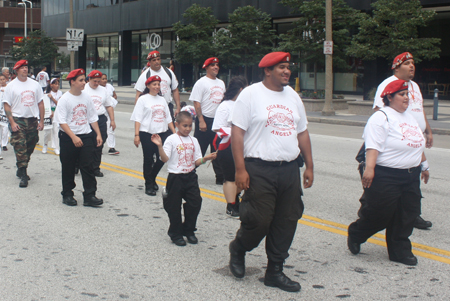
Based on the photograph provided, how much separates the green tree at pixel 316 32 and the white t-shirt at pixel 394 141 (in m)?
18.5

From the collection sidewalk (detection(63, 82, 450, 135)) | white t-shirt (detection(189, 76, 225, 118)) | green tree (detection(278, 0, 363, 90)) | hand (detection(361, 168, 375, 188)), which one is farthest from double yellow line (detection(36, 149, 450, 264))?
green tree (detection(278, 0, 363, 90))

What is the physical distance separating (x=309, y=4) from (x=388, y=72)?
776 centimetres

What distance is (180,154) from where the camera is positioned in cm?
549

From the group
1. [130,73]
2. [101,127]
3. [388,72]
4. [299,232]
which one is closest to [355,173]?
[299,232]

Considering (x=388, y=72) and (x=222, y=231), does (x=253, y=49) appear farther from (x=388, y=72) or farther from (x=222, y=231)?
(x=222, y=231)

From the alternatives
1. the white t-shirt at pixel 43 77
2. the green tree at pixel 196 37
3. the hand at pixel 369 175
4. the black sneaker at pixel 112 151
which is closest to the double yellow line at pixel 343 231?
the hand at pixel 369 175

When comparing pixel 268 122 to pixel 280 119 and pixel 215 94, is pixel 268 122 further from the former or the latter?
pixel 215 94

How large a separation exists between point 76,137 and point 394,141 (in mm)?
4024

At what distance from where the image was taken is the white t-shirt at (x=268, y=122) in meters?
4.12

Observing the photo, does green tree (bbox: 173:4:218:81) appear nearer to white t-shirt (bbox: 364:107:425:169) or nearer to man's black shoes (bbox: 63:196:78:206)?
man's black shoes (bbox: 63:196:78:206)

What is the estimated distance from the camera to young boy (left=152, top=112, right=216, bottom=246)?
17.6ft

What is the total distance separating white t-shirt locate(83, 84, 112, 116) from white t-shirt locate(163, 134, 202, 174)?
442 cm

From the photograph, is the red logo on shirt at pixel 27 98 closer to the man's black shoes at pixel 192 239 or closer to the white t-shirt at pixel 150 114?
the white t-shirt at pixel 150 114

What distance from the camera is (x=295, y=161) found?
429 centimetres
